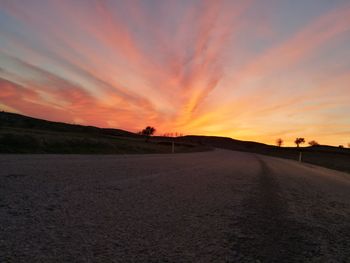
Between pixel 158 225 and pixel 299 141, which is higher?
pixel 299 141

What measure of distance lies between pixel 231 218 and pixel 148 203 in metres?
1.70

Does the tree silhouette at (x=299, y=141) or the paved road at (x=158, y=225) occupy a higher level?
the tree silhouette at (x=299, y=141)

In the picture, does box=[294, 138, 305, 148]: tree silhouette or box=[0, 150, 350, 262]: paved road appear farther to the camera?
box=[294, 138, 305, 148]: tree silhouette

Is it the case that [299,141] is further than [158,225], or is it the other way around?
[299,141]

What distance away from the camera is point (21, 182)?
754cm

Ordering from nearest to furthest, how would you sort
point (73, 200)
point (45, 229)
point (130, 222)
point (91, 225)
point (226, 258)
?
point (226, 258), point (45, 229), point (91, 225), point (130, 222), point (73, 200)

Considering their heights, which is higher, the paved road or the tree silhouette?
the tree silhouette

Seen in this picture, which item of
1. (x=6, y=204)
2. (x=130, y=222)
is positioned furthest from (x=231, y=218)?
(x=6, y=204)

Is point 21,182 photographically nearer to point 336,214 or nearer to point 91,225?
point 91,225

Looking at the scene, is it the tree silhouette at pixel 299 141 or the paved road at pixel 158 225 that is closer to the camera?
the paved road at pixel 158 225

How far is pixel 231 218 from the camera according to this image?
548 cm

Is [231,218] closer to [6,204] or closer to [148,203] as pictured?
[148,203]

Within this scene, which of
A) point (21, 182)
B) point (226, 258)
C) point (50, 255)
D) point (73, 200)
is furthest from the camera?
point (21, 182)

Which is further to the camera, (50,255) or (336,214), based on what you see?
(336,214)
